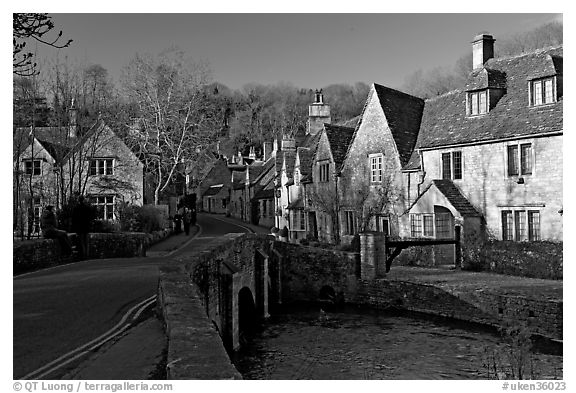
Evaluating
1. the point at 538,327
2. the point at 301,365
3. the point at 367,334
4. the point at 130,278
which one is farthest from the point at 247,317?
the point at 538,327

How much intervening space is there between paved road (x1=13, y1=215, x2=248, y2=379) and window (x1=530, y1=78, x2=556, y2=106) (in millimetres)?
15387

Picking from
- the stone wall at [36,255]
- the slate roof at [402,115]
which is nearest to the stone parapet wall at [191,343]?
the stone wall at [36,255]

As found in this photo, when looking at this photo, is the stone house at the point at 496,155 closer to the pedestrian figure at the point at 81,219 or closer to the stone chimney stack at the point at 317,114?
the stone chimney stack at the point at 317,114

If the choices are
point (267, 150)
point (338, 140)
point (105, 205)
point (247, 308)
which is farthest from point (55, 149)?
point (267, 150)

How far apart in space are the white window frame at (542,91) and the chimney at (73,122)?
19.8m

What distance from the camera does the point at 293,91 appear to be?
27.4 m

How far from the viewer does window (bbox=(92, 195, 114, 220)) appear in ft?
94.1

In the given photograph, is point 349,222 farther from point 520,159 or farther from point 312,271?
point 520,159

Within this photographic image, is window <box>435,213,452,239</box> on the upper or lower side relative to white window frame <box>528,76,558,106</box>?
lower

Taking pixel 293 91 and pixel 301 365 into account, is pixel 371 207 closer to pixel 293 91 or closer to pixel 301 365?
pixel 293 91

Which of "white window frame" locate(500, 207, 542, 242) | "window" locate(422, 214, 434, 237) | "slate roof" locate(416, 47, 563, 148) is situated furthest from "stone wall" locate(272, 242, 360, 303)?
"slate roof" locate(416, 47, 563, 148)

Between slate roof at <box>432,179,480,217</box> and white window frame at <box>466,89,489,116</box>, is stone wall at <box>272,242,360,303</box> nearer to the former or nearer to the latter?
slate roof at <box>432,179,480,217</box>

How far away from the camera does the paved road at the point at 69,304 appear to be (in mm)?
8172

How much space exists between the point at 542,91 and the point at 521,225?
514 centimetres
